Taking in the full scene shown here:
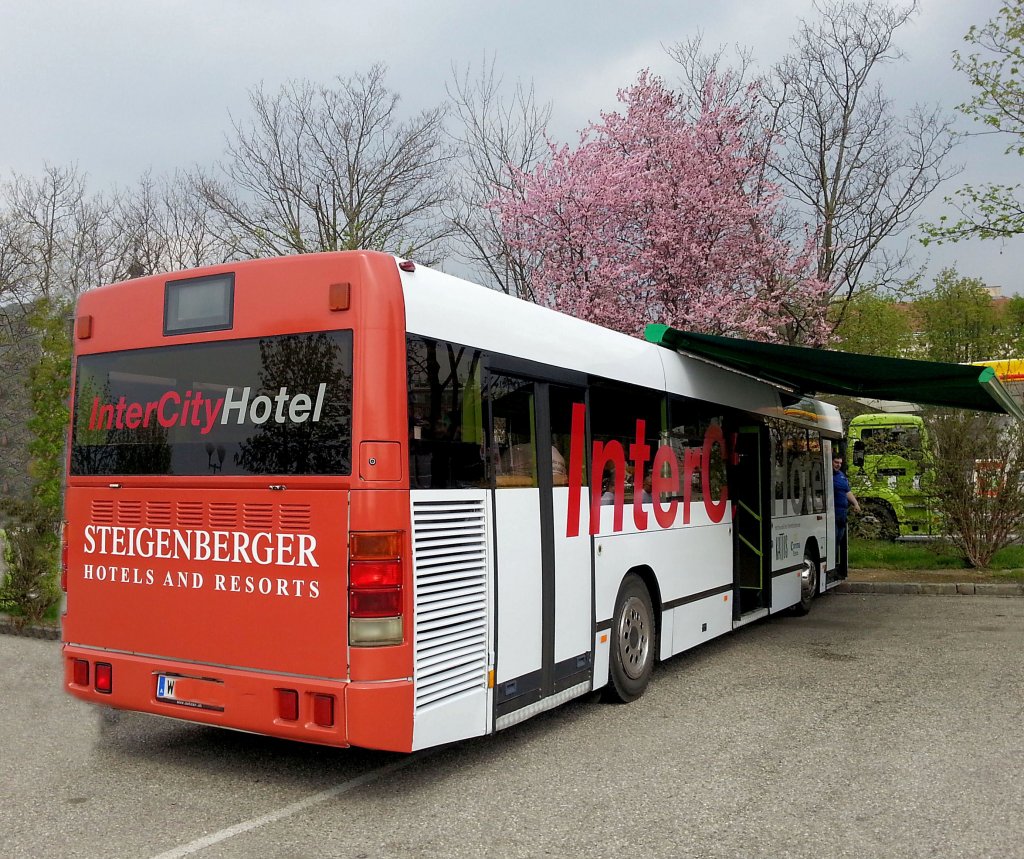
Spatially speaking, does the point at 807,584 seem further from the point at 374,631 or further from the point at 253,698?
the point at 253,698

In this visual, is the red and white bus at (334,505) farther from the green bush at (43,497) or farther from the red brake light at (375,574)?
the green bush at (43,497)

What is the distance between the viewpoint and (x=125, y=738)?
6.58m

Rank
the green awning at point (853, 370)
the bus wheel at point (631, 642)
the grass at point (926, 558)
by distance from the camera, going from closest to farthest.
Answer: the bus wheel at point (631, 642), the green awning at point (853, 370), the grass at point (926, 558)

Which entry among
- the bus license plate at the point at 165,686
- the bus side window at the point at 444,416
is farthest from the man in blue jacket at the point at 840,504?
the bus license plate at the point at 165,686

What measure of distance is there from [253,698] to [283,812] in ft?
1.91

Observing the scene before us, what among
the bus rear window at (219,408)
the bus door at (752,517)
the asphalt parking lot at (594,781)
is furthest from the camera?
the bus door at (752,517)

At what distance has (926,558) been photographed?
16.4 metres

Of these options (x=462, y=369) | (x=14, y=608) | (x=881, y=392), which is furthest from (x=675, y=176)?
(x=462, y=369)

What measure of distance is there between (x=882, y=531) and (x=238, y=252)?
16577mm

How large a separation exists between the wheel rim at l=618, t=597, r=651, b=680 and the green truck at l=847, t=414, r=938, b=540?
10.5 metres

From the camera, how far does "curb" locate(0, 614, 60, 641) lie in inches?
436

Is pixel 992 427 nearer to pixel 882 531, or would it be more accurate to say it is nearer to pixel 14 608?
pixel 882 531

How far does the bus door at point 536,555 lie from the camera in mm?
5809

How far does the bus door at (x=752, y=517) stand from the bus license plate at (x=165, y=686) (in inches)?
232
